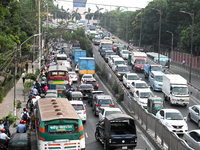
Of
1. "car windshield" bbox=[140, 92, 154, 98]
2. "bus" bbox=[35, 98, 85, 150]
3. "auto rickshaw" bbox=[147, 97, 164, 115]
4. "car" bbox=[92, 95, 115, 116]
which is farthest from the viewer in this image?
"car windshield" bbox=[140, 92, 154, 98]

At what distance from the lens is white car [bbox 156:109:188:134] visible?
25.7 m

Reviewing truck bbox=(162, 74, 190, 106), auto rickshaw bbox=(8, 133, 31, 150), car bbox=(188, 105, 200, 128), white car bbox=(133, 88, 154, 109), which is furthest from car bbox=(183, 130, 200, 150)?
truck bbox=(162, 74, 190, 106)

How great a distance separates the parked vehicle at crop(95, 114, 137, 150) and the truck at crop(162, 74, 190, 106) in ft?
49.8

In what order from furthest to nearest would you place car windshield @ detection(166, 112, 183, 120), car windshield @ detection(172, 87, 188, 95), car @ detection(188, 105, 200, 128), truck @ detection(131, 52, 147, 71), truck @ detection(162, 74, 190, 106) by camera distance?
truck @ detection(131, 52, 147, 71) < car windshield @ detection(172, 87, 188, 95) < truck @ detection(162, 74, 190, 106) < car @ detection(188, 105, 200, 128) < car windshield @ detection(166, 112, 183, 120)

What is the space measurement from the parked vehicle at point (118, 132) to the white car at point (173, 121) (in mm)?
5489

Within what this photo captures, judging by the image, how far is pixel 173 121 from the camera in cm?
2619

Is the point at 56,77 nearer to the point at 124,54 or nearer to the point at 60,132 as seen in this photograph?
the point at 60,132

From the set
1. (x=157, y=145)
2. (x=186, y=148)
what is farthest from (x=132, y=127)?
(x=186, y=148)

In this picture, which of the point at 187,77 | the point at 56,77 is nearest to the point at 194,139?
the point at 56,77

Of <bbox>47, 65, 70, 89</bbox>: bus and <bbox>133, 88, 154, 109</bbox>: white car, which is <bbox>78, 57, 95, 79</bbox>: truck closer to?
<bbox>47, 65, 70, 89</bbox>: bus

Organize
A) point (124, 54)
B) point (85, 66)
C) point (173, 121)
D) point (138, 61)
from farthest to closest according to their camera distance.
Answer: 1. point (124, 54)
2. point (138, 61)
3. point (85, 66)
4. point (173, 121)

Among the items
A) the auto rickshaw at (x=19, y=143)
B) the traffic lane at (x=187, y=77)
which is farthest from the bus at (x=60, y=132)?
the traffic lane at (x=187, y=77)

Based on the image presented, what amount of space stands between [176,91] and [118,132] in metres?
16.4

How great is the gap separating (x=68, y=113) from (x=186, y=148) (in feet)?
18.9
